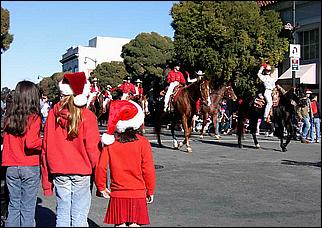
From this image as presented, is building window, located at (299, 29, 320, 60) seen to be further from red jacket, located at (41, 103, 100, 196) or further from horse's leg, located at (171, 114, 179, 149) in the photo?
horse's leg, located at (171, 114, 179, 149)

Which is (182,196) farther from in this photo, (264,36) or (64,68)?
(264,36)

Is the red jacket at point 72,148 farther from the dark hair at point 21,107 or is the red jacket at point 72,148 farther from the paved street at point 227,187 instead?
the paved street at point 227,187

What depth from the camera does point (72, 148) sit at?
489 cm

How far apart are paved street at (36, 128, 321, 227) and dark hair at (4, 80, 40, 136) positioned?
60.5 inches

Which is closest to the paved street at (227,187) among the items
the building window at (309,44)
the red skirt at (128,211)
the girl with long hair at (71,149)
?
the red skirt at (128,211)

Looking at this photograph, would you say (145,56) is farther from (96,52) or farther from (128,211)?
(128,211)

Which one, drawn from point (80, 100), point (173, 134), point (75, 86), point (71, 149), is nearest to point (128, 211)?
point (71, 149)

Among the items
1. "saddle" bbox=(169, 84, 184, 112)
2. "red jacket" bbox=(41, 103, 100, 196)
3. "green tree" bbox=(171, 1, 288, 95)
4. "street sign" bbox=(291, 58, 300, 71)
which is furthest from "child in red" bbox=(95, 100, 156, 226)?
"saddle" bbox=(169, 84, 184, 112)

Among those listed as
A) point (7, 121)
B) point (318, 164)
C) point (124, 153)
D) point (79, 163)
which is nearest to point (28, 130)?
point (7, 121)

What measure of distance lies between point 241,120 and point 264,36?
42.9ft

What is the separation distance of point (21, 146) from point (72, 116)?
1.01 m

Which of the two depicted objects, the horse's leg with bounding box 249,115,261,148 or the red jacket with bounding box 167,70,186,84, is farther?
the horse's leg with bounding box 249,115,261,148

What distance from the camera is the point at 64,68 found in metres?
4.81

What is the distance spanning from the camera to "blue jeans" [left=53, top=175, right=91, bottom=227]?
4949 millimetres
